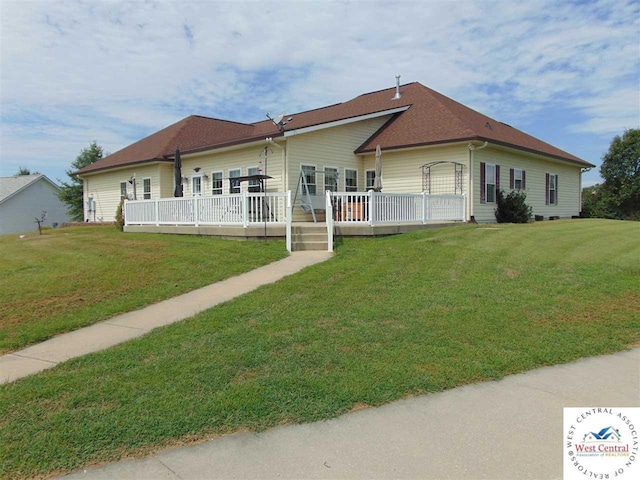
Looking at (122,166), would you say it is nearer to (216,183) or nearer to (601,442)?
(216,183)

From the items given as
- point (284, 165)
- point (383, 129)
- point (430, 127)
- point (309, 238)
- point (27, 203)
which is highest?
point (383, 129)

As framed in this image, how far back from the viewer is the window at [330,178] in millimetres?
17641

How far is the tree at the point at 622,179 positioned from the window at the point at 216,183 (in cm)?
2684

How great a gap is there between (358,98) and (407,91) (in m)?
3.10

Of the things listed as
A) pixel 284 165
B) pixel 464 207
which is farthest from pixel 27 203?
pixel 464 207

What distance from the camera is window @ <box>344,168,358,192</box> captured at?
18.4 m

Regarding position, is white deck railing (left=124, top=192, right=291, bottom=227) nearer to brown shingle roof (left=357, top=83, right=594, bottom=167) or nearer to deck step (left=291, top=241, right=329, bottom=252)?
deck step (left=291, top=241, right=329, bottom=252)

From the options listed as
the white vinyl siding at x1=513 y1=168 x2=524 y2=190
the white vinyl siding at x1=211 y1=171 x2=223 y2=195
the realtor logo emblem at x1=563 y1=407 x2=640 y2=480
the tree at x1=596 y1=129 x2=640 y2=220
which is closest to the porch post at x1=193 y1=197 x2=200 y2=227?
the white vinyl siding at x1=211 y1=171 x2=223 y2=195

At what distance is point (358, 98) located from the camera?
79.3 feet

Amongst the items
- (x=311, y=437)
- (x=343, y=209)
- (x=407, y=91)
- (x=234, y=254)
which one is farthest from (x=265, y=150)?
(x=311, y=437)

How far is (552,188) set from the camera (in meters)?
22.2

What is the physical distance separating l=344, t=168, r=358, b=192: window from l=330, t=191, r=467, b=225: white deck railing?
14.7 ft

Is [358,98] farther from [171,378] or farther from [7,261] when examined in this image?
[171,378]

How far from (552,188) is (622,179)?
14.4 m
